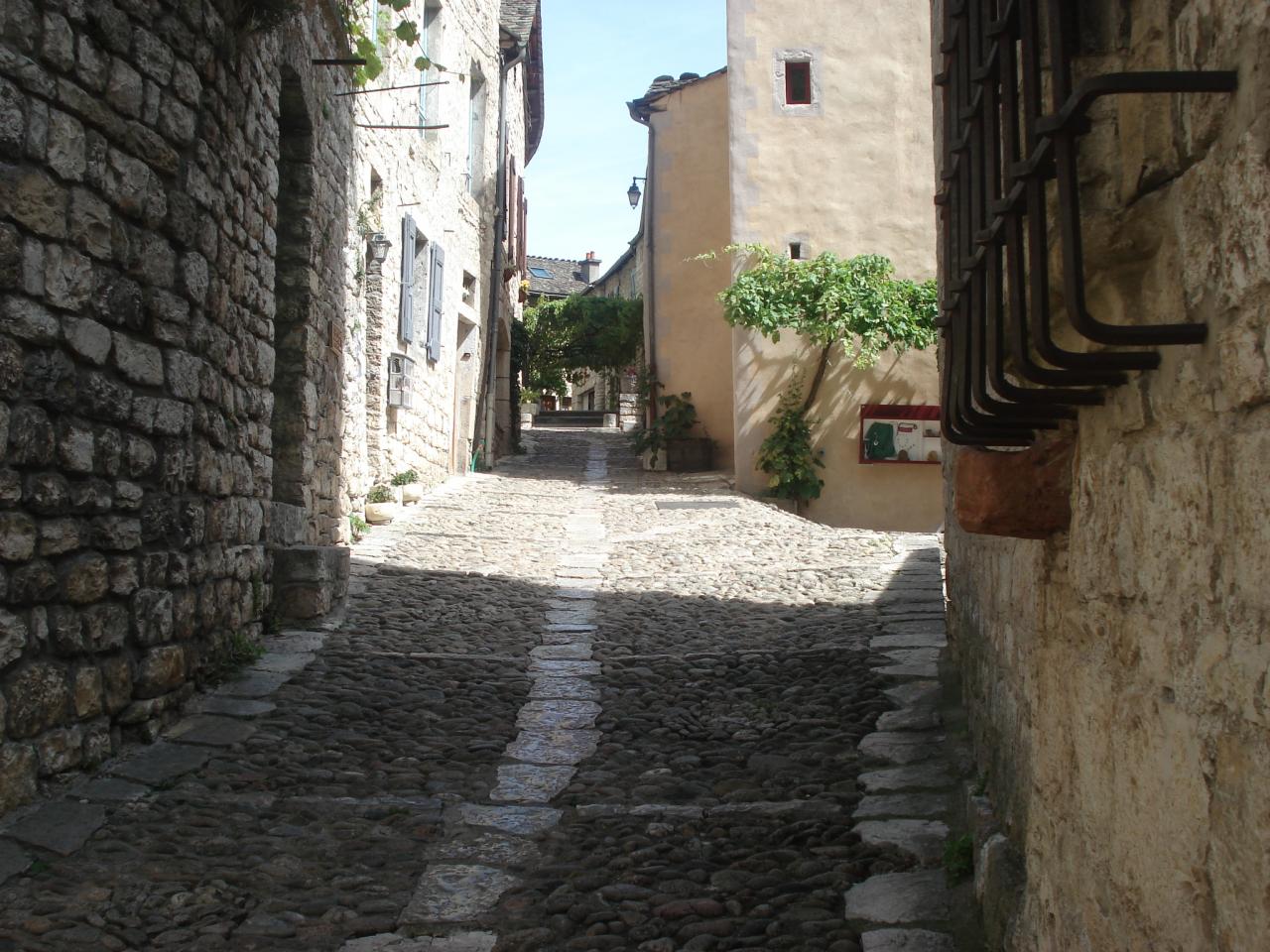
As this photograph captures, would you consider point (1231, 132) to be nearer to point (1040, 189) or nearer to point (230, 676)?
point (1040, 189)

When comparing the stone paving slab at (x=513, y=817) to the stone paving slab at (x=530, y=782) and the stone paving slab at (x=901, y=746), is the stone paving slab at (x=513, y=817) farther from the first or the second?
the stone paving slab at (x=901, y=746)

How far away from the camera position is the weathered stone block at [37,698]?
3584mm

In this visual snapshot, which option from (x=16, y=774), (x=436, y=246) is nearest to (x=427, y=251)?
(x=436, y=246)

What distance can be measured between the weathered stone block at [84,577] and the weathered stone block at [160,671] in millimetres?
435

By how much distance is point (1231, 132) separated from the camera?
1.27 meters

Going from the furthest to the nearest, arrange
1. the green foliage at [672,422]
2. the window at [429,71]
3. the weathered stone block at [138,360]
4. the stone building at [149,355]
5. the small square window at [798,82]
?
the green foliage at [672,422]
the small square window at [798,82]
the window at [429,71]
the weathered stone block at [138,360]
the stone building at [149,355]

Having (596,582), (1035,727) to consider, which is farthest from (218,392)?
(1035,727)

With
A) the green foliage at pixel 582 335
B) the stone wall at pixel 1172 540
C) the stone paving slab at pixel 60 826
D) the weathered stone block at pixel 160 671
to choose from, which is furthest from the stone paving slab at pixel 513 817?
the green foliage at pixel 582 335

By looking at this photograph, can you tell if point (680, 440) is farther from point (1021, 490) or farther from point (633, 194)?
point (1021, 490)

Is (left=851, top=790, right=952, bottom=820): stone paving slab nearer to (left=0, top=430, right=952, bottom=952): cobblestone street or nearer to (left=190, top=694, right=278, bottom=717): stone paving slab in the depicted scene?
(left=0, top=430, right=952, bottom=952): cobblestone street

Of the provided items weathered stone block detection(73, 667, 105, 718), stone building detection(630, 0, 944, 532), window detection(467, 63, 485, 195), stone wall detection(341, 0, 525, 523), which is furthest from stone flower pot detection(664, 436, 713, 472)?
weathered stone block detection(73, 667, 105, 718)

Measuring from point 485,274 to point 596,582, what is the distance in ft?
31.4

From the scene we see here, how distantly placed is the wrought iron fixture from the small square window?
12.2 metres

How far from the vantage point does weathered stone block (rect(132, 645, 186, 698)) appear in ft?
14.7
